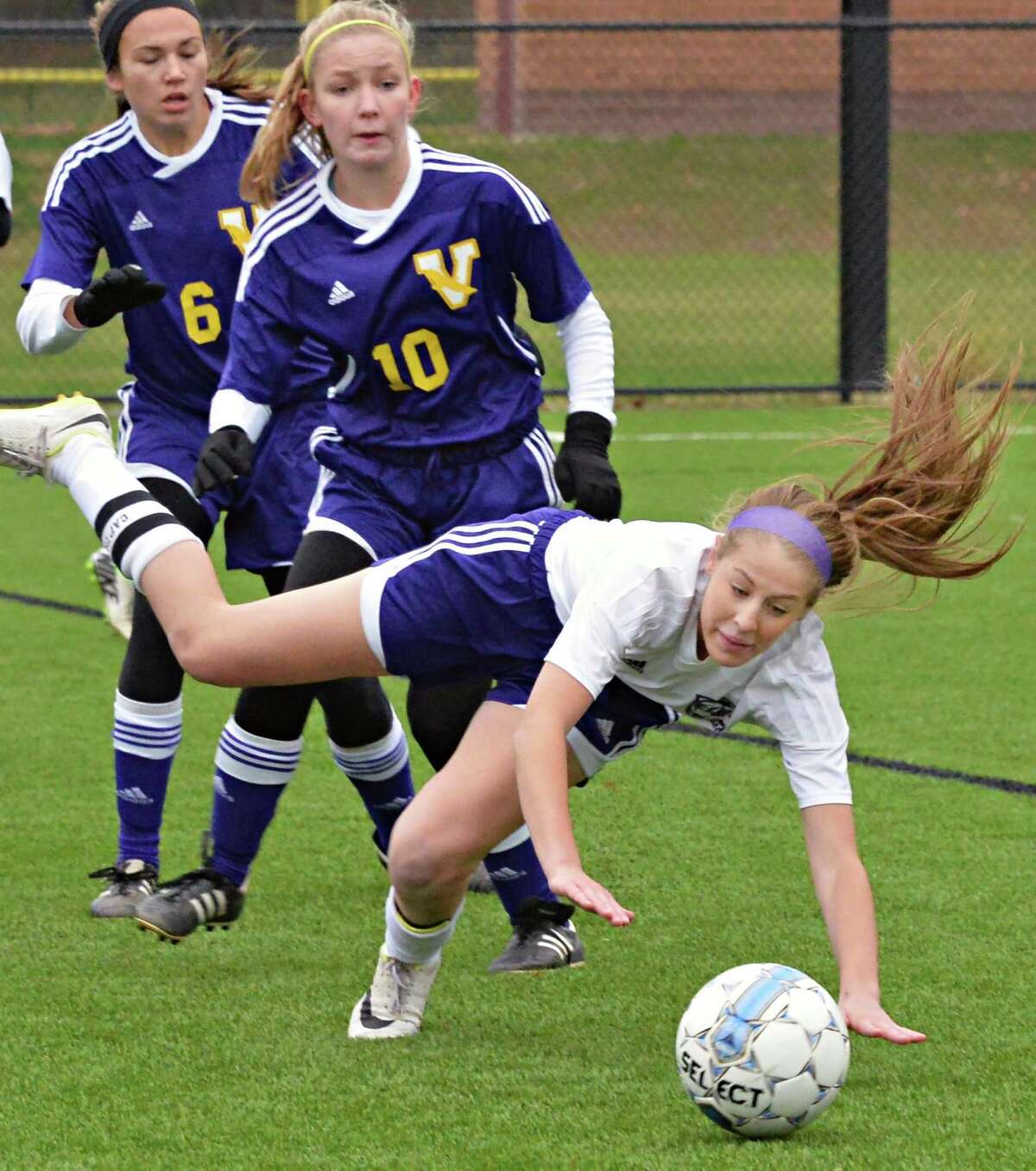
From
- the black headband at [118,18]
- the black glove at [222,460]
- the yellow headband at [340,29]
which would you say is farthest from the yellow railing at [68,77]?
the black glove at [222,460]

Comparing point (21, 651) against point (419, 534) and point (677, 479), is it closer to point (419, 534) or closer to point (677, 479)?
point (419, 534)

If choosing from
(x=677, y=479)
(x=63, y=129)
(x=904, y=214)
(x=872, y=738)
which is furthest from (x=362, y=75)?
(x=904, y=214)

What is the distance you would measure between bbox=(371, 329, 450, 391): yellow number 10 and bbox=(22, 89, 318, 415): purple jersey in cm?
51

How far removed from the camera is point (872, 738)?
544 centimetres

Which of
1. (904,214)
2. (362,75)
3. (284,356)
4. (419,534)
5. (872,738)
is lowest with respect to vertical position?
(904,214)

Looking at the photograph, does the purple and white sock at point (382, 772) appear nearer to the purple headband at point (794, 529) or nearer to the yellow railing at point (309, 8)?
the purple headband at point (794, 529)

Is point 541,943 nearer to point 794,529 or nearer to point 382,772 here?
point 382,772

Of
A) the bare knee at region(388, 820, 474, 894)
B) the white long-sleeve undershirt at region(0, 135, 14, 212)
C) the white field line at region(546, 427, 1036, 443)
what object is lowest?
the white field line at region(546, 427, 1036, 443)

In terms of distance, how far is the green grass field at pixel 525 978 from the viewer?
2.96m

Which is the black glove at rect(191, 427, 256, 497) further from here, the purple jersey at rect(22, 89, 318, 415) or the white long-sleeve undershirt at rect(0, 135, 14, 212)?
the white long-sleeve undershirt at rect(0, 135, 14, 212)

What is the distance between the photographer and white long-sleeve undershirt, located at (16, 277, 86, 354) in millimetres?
4223

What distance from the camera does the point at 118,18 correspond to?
4.29 metres

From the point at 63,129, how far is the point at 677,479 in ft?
36.5

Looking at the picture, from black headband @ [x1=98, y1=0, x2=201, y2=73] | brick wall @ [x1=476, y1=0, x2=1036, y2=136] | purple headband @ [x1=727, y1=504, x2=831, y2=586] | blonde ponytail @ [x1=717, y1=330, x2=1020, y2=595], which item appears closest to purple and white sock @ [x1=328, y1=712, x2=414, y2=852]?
blonde ponytail @ [x1=717, y1=330, x2=1020, y2=595]
